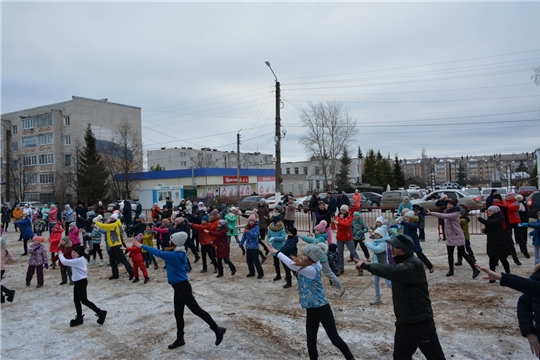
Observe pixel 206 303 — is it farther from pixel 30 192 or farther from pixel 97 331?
pixel 30 192

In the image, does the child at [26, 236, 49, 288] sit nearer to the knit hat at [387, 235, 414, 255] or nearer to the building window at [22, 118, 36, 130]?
the knit hat at [387, 235, 414, 255]

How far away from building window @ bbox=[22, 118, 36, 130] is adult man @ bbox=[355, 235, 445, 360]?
65200mm

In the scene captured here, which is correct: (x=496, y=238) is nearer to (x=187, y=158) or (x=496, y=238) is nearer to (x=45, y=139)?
(x=45, y=139)

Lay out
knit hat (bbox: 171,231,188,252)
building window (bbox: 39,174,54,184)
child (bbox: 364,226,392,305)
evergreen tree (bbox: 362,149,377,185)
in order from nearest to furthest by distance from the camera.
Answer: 1. knit hat (bbox: 171,231,188,252)
2. child (bbox: 364,226,392,305)
3. building window (bbox: 39,174,54,184)
4. evergreen tree (bbox: 362,149,377,185)

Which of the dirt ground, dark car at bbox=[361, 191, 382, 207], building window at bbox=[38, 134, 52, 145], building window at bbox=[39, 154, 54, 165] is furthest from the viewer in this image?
building window at bbox=[39, 154, 54, 165]

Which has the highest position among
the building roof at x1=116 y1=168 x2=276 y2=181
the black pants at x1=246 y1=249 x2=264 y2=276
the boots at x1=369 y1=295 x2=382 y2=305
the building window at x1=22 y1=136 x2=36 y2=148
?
the building window at x1=22 y1=136 x2=36 y2=148

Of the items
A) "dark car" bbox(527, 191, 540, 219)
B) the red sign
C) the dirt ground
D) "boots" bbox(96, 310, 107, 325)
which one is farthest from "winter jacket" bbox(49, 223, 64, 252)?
the red sign

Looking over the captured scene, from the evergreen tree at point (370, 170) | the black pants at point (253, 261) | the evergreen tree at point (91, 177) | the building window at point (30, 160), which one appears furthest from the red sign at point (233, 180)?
the black pants at point (253, 261)

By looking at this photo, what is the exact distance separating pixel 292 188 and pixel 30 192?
39.2m

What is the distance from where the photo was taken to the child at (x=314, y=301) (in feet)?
15.4

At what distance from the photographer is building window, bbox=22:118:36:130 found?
189ft

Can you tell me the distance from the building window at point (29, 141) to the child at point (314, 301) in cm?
6381

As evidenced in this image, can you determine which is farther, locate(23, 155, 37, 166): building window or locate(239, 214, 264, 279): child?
locate(23, 155, 37, 166): building window

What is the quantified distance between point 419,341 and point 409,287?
0.51 m
